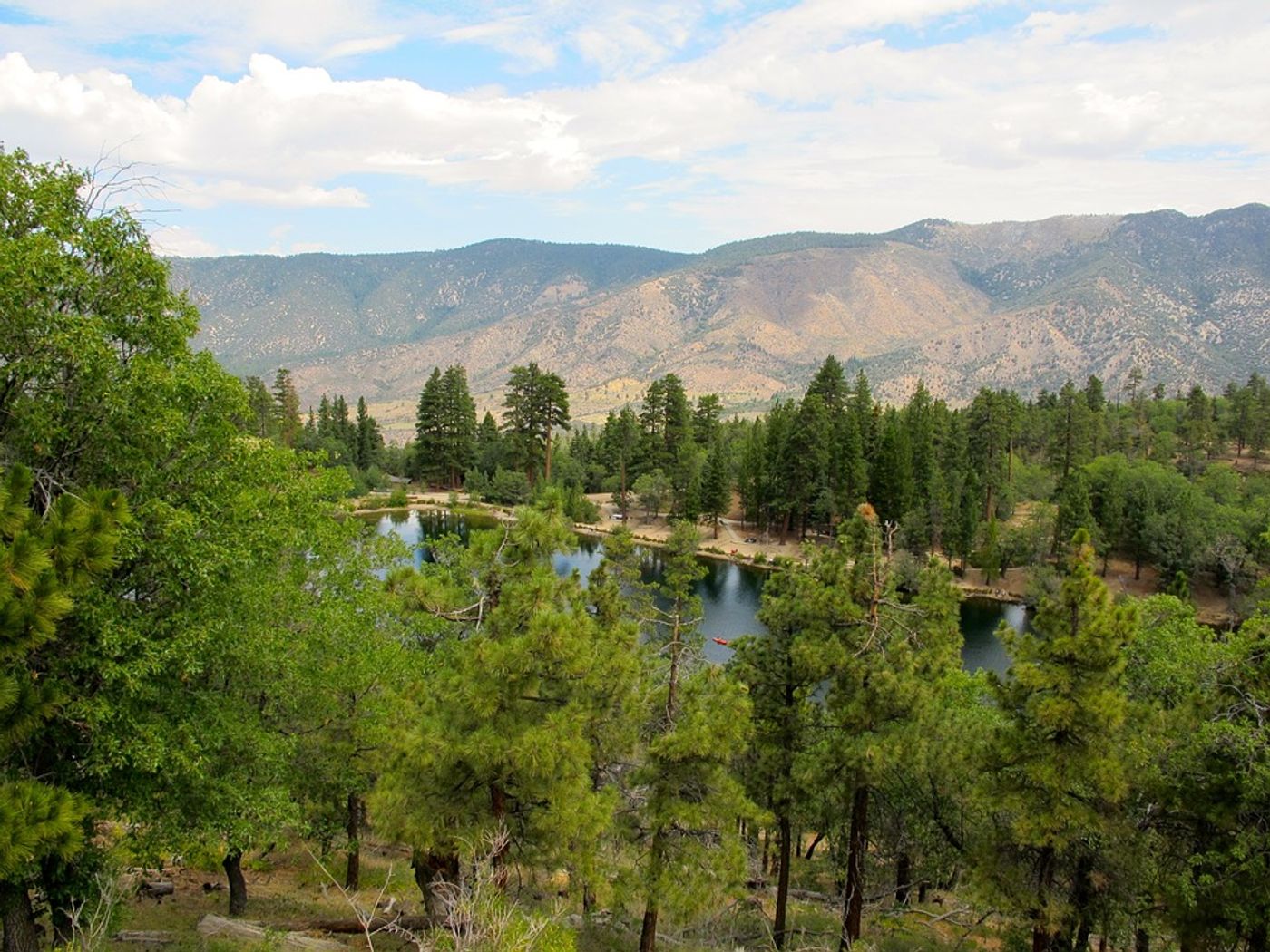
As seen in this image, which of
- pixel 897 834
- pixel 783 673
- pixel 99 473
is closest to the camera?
pixel 99 473

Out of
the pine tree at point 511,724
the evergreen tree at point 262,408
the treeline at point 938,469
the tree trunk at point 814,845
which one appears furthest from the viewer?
the evergreen tree at point 262,408

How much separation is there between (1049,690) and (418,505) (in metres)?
73.3

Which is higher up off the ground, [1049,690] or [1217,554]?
[1049,690]

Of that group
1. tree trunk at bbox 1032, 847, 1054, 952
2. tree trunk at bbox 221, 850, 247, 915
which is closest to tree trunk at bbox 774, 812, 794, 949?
tree trunk at bbox 1032, 847, 1054, 952

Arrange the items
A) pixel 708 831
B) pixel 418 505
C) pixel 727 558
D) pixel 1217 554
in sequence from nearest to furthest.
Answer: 1. pixel 708 831
2. pixel 1217 554
3. pixel 727 558
4. pixel 418 505

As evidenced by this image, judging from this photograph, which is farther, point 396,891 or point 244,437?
point 396,891

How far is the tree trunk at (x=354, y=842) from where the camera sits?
49.7ft

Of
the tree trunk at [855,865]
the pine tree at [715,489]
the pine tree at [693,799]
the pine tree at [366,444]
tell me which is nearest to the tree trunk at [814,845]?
the tree trunk at [855,865]

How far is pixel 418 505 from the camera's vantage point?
7950 centimetres

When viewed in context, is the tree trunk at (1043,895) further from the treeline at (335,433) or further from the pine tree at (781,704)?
the treeline at (335,433)

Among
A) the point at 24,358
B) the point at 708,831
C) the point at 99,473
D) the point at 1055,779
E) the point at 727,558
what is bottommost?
the point at 727,558

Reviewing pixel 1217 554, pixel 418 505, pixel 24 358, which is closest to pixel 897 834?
pixel 24 358

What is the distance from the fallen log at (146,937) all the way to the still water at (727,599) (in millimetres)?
25893

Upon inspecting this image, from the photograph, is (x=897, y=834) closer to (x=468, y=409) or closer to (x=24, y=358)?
(x=24, y=358)
